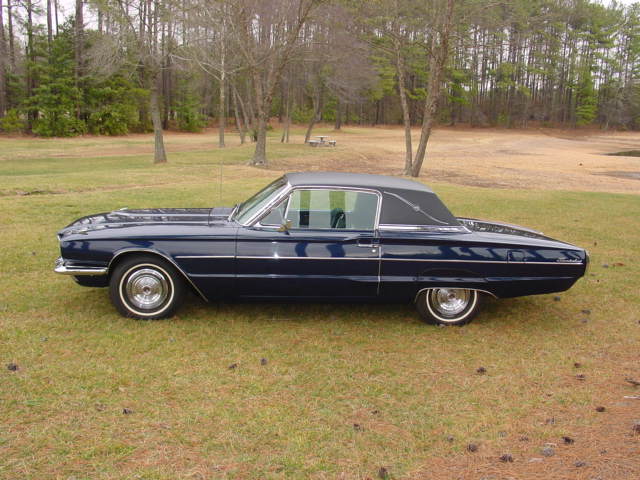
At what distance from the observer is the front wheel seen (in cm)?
566

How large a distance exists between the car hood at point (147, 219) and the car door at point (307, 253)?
1.85 feet

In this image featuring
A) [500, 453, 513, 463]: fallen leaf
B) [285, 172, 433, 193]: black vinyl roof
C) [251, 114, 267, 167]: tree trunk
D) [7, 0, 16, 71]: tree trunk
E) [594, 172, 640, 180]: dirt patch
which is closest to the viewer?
[500, 453, 513, 463]: fallen leaf

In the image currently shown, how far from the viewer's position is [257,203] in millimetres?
5656

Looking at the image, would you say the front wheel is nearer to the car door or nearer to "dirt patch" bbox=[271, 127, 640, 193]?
the car door

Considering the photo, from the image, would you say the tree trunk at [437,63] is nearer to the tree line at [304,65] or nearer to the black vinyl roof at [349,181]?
the tree line at [304,65]

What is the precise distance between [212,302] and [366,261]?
170 cm

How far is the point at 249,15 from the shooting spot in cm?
2417

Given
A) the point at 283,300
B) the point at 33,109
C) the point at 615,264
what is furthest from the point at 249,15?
the point at 33,109

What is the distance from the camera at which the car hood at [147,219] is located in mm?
5555

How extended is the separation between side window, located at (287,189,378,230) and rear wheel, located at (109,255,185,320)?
1.25 meters

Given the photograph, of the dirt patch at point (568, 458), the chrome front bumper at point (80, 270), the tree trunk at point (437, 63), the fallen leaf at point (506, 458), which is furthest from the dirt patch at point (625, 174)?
the chrome front bumper at point (80, 270)

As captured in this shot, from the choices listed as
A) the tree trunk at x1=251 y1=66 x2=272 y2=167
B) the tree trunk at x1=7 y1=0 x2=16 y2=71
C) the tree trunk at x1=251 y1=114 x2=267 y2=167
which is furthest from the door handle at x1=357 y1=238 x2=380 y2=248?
the tree trunk at x1=7 y1=0 x2=16 y2=71

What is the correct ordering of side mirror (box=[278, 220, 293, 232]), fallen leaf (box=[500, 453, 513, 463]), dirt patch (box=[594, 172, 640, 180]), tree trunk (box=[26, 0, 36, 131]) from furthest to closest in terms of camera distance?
1. tree trunk (box=[26, 0, 36, 131])
2. dirt patch (box=[594, 172, 640, 180])
3. side mirror (box=[278, 220, 293, 232])
4. fallen leaf (box=[500, 453, 513, 463])

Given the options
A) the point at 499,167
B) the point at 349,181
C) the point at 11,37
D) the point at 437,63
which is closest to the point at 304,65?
the point at 499,167
